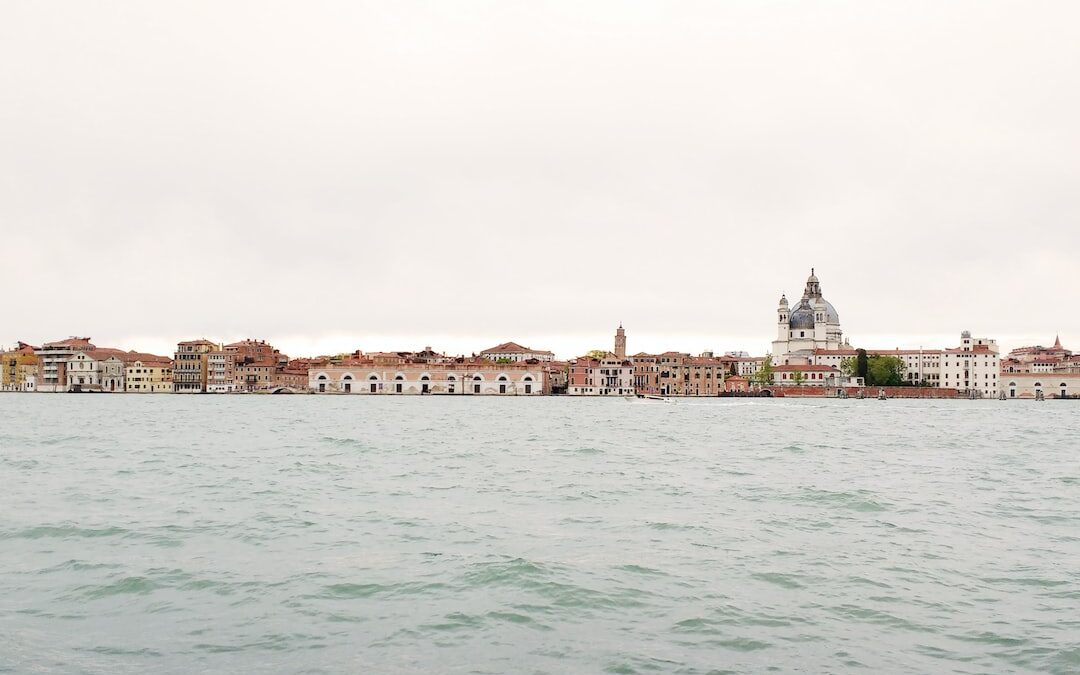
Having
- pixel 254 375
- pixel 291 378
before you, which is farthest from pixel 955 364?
pixel 254 375

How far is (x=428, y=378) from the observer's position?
9381cm

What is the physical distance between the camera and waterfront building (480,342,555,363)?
107562 millimetres

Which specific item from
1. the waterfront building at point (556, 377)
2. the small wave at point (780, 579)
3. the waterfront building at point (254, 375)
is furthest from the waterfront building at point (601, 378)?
the small wave at point (780, 579)

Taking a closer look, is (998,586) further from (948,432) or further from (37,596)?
(948,432)

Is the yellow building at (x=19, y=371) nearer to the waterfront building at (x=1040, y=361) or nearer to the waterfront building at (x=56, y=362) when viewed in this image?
the waterfront building at (x=56, y=362)

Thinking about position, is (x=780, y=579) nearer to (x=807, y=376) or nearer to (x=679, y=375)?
(x=679, y=375)

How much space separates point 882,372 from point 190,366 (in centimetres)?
6924

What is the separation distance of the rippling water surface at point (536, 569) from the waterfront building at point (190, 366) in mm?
83700

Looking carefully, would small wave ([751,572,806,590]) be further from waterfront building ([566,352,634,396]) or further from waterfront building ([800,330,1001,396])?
waterfront building ([800,330,1001,396])

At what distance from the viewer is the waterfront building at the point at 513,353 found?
4235 inches

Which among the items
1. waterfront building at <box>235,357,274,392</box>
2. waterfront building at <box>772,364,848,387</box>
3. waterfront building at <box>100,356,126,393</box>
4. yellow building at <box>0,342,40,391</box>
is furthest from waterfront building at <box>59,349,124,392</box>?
waterfront building at <box>772,364,848,387</box>

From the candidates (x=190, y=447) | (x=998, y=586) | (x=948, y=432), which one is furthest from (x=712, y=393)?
(x=998, y=586)

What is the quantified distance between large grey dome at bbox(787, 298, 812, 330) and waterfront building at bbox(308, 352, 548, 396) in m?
31.5

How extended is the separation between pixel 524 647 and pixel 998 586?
13.1 ft
